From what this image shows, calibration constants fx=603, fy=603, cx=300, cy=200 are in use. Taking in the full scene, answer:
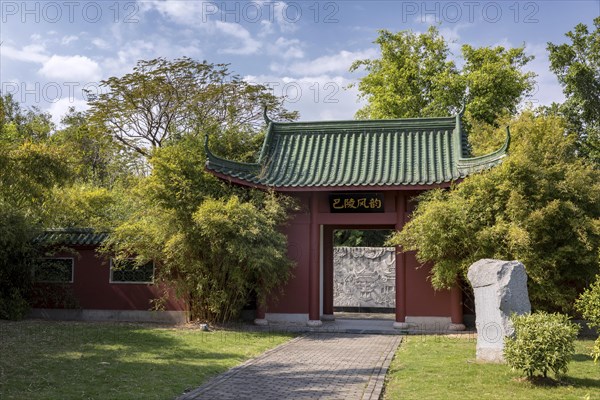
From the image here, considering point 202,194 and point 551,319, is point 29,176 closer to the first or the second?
point 202,194

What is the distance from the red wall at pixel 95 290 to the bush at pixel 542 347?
8.83 m

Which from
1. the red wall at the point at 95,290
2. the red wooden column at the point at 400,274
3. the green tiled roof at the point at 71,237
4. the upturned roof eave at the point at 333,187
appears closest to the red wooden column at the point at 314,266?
the upturned roof eave at the point at 333,187

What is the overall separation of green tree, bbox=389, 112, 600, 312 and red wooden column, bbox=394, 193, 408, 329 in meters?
1.23

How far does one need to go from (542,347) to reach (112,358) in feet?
17.7

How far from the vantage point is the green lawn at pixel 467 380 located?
20.1 ft

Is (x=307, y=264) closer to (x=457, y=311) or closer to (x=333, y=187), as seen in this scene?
(x=333, y=187)

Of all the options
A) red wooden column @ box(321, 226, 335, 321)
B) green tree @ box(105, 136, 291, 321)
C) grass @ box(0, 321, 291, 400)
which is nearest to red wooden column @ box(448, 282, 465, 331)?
red wooden column @ box(321, 226, 335, 321)

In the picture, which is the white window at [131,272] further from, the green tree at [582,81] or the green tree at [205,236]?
the green tree at [582,81]

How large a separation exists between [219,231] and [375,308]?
295 inches

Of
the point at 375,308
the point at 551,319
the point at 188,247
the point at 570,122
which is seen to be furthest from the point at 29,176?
the point at 570,122

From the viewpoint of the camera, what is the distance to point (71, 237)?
13695mm

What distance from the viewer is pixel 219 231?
11430 mm

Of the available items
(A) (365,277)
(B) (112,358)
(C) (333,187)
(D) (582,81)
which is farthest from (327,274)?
(D) (582,81)

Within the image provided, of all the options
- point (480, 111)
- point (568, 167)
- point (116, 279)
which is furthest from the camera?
point (480, 111)
